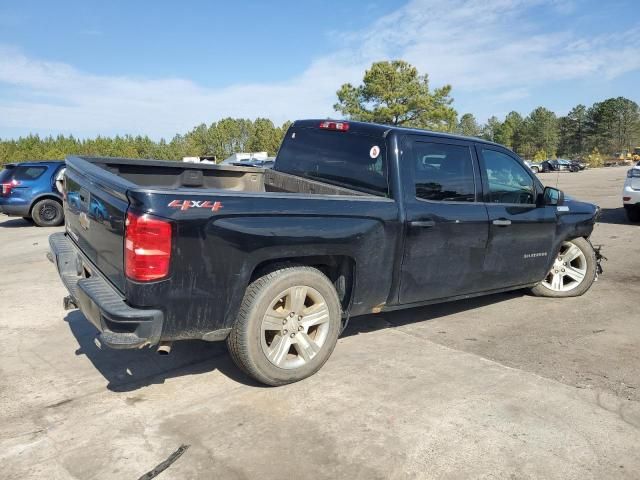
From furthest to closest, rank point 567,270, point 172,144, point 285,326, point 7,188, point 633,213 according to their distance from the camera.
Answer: point 172,144 < point 7,188 < point 633,213 < point 567,270 < point 285,326

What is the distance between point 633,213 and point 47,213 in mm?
13266

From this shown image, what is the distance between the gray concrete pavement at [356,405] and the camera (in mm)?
2643

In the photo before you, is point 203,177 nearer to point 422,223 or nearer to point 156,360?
point 156,360

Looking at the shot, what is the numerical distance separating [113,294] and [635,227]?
10944 mm

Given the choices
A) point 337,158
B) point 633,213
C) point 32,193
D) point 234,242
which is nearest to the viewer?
point 234,242

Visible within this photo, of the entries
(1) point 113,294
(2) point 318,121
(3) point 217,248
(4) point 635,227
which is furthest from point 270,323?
(4) point 635,227

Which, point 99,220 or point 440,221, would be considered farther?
point 440,221

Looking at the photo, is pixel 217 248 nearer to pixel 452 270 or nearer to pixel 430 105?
pixel 452 270

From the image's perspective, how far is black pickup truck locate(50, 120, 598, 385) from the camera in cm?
288

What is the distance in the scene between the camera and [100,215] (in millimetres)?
3227

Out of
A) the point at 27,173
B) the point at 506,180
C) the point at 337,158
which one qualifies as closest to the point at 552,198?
the point at 506,180

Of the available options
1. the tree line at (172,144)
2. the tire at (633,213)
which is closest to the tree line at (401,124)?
the tree line at (172,144)

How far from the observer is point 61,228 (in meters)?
11.8

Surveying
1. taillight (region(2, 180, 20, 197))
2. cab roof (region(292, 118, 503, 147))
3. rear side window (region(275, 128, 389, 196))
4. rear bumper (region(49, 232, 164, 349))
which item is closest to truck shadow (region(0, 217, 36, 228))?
taillight (region(2, 180, 20, 197))
